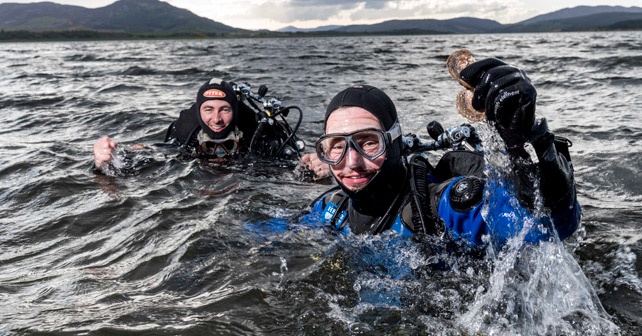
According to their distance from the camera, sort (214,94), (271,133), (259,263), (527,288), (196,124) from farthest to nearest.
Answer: (196,124) < (271,133) < (214,94) < (259,263) < (527,288)

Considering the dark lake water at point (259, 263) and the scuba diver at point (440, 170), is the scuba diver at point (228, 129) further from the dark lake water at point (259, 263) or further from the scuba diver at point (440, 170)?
the scuba diver at point (440, 170)

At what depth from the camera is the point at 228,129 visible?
23.1ft

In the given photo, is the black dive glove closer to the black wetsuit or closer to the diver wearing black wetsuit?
the diver wearing black wetsuit

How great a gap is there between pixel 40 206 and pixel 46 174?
139 centimetres

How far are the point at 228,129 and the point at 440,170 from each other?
165 inches

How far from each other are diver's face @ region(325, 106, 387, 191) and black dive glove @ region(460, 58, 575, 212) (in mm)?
974

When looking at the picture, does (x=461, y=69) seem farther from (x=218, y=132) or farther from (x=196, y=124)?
(x=196, y=124)

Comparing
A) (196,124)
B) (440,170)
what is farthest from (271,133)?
(440,170)

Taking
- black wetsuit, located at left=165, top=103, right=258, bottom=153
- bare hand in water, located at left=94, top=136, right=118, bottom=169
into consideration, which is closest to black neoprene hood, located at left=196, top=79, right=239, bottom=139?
black wetsuit, located at left=165, top=103, right=258, bottom=153

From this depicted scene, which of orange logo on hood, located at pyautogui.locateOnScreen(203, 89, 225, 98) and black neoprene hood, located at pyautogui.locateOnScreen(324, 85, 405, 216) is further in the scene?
orange logo on hood, located at pyautogui.locateOnScreen(203, 89, 225, 98)

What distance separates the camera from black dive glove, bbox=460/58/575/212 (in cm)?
203

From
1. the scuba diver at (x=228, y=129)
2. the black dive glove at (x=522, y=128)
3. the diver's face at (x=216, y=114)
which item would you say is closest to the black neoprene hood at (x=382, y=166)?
the black dive glove at (x=522, y=128)

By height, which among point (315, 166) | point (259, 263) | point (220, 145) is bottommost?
point (259, 263)

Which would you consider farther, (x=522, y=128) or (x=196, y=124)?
(x=196, y=124)
